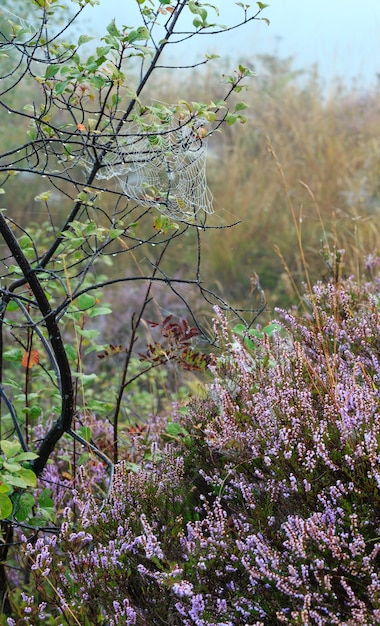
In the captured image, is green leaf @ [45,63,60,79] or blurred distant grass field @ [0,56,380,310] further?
blurred distant grass field @ [0,56,380,310]

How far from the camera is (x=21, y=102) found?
9172mm

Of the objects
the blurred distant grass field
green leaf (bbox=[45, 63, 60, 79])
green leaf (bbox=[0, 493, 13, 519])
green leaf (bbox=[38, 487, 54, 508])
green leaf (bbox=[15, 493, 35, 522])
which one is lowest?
green leaf (bbox=[0, 493, 13, 519])

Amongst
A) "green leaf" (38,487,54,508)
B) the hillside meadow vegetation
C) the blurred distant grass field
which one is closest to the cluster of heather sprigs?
the hillside meadow vegetation

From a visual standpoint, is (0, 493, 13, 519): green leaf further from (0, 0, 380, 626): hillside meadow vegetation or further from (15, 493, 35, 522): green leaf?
(15, 493, 35, 522): green leaf

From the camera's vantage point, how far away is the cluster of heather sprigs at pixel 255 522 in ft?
5.10

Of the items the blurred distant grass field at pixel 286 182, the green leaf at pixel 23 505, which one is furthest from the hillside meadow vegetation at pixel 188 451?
the blurred distant grass field at pixel 286 182

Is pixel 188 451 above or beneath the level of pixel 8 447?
above

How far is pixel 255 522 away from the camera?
5.74 ft

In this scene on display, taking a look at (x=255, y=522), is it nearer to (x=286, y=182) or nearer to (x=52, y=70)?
(x=52, y=70)

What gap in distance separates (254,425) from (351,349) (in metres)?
0.57

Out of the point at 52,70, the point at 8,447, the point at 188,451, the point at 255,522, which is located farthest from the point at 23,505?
the point at 52,70

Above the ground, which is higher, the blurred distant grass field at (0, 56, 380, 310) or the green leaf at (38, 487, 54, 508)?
the blurred distant grass field at (0, 56, 380, 310)

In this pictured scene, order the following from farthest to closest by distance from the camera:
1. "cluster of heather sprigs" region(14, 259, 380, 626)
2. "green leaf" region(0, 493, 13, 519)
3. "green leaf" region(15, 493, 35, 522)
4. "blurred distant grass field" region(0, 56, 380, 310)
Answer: "blurred distant grass field" region(0, 56, 380, 310), "green leaf" region(15, 493, 35, 522), "green leaf" region(0, 493, 13, 519), "cluster of heather sprigs" region(14, 259, 380, 626)

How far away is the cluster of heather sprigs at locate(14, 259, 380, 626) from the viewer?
5.10 feet
